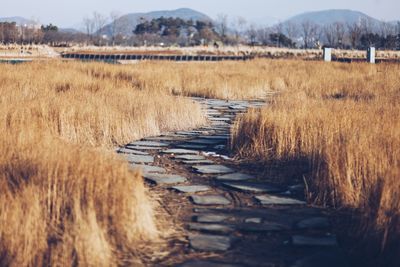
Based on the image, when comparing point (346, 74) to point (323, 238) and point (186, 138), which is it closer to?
point (186, 138)

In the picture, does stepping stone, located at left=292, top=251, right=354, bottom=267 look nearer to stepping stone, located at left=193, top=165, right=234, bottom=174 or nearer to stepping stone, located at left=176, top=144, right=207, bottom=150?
stepping stone, located at left=193, top=165, right=234, bottom=174

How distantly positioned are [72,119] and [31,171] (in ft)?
10.0

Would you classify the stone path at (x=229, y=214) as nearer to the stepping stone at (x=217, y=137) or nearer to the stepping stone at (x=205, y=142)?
the stepping stone at (x=205, y=142)

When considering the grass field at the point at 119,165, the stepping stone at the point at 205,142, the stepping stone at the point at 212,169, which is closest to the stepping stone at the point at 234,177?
the stepping stone at the point at 212,169

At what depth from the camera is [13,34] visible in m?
67.9

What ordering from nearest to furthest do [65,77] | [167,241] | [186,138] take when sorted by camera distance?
[167,241], [186,138], [65,77]

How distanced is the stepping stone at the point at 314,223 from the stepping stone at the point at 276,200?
43 centimetres

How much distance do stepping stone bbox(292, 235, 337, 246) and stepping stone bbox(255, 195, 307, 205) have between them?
78 cm

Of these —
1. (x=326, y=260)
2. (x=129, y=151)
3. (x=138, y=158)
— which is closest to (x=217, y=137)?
(x=129, y=151)

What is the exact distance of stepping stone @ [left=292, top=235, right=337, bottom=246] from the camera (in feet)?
11.9

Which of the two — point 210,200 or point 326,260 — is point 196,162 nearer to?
point 210,200

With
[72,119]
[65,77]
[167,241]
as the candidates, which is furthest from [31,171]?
[65,77]

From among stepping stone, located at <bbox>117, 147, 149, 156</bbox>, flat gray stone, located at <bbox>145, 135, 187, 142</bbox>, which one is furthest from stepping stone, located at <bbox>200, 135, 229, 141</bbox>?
stepping stone, located at <bbox>117, 147, 149, 156</bbox>

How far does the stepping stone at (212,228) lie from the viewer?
3842mm
